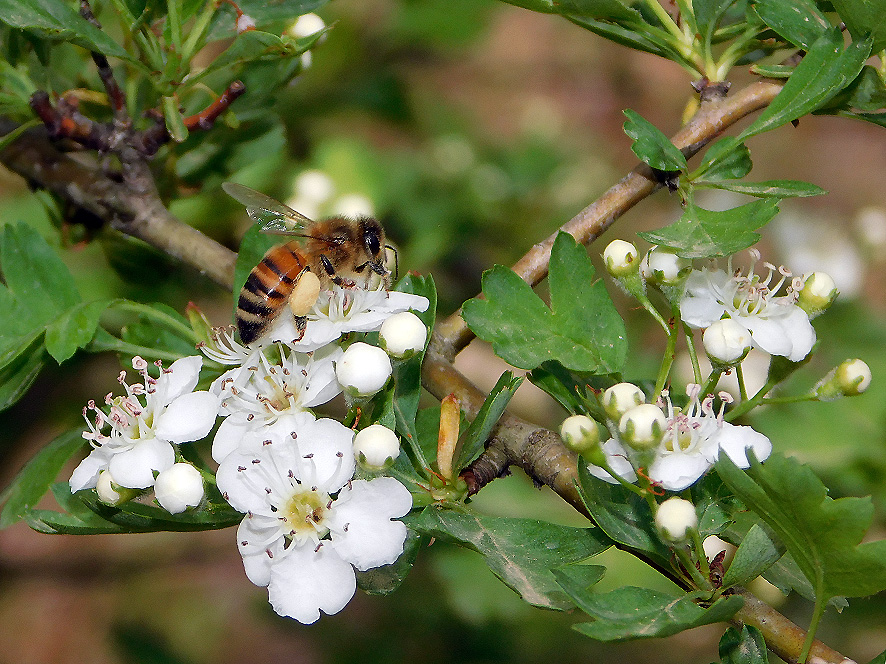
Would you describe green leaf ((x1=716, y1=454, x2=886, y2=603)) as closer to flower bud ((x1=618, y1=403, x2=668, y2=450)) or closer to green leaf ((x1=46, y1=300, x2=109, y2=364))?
flower bud ((x1=618, y1=403, x2=668, y2=450))

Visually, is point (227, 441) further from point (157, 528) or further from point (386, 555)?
point (386, 555)

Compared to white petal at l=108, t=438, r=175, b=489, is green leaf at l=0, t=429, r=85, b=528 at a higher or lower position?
lower

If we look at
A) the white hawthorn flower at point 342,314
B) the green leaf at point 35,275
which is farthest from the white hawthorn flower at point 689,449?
the green leaf at point 35,275

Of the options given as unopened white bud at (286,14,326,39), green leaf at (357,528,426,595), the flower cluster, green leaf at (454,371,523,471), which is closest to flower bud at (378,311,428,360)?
the flower cluster

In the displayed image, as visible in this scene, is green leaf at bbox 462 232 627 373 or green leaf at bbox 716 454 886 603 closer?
green leaf at bbox 716 454 886 603

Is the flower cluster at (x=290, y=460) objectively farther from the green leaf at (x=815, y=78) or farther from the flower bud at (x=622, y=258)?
the green leaf at (x=815, y=78)

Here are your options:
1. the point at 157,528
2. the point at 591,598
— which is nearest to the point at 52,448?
the point at 157,528
